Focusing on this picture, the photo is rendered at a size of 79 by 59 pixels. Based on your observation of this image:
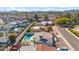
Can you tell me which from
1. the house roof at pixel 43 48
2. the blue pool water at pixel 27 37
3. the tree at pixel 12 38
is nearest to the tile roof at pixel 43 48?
the house roof at pixel 43 48

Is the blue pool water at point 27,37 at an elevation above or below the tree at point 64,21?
below

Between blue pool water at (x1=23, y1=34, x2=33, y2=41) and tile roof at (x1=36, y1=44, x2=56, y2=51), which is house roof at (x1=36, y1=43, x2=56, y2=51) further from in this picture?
blue pool water at (x1=23, y1=34, x2=33, y2=41)

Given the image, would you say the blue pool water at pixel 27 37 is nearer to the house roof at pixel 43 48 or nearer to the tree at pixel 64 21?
the house roof at pixel 43 48

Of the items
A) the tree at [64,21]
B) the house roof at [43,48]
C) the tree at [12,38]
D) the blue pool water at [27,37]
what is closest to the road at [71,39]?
the tree at [64,21]

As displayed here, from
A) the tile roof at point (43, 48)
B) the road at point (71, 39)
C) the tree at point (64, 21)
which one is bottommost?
the tile roof at point (43, 48)

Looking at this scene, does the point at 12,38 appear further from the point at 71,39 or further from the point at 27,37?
the point at 71,39

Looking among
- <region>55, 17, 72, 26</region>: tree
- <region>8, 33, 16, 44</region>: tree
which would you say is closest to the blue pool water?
<region>8, 33, 16, 44</region>: tree

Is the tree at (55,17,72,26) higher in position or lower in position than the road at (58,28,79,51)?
higher

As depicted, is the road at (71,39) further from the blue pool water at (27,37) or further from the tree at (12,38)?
the tree at (12,38)

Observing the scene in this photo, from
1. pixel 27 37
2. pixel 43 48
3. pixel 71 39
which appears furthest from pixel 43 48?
pixel 71 39
